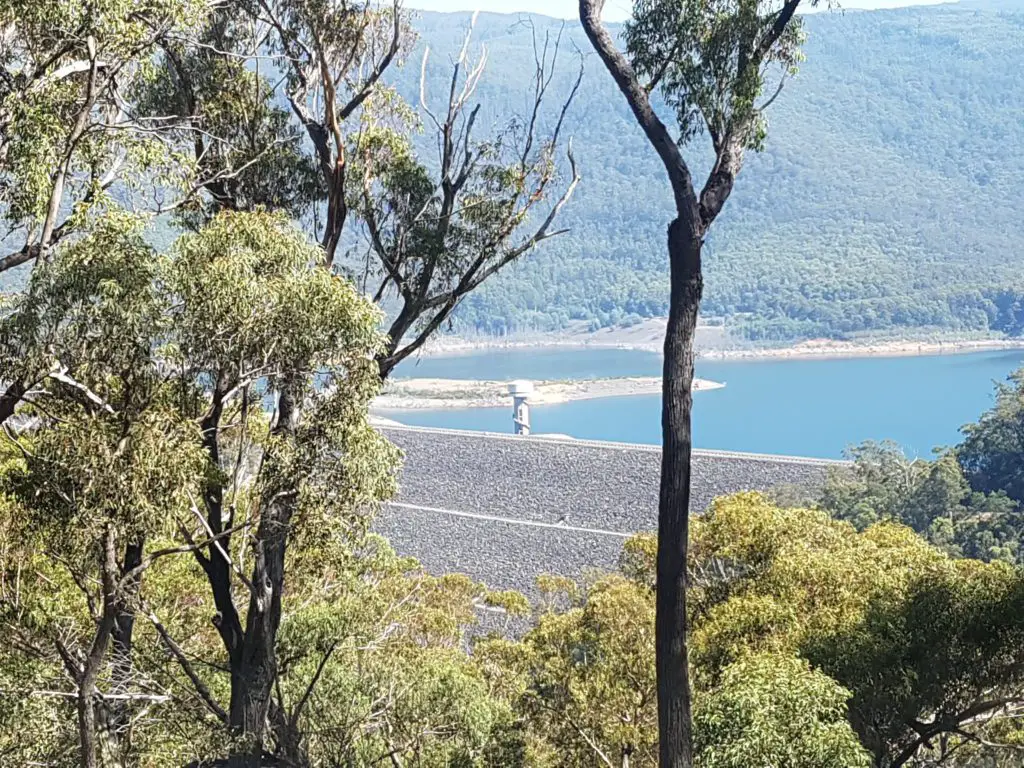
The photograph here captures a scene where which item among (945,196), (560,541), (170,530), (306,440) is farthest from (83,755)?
(945,196)

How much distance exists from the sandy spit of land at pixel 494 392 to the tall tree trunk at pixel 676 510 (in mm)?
32154

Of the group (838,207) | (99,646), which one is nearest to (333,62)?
(99,646)

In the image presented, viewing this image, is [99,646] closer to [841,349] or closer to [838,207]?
[841,349]

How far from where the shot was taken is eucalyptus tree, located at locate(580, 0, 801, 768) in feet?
8.98

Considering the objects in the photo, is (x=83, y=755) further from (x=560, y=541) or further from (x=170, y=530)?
(x=560, y=541)

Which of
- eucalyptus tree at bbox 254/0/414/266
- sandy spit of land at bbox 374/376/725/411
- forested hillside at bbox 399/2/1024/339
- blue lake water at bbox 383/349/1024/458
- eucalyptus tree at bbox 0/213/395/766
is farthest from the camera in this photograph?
forested hillside at bbox 399/2/1024/339

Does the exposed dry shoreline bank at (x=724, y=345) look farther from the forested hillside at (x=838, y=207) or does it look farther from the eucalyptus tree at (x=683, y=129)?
the eucalyptus tree at (x=683, y=129)

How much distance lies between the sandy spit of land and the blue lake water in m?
0.59

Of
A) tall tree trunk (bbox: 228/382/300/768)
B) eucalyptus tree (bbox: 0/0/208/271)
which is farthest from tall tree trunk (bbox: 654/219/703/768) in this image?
eucalyptus tree (bbox: 0/0/208/271)

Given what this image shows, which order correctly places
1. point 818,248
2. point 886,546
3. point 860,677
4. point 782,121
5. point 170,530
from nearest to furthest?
point 170,530
point 860,677
point 886,546
point 818,248
point 782,121

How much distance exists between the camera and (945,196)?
61.5m

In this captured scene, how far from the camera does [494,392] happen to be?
3697 cm

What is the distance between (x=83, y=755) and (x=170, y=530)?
2.08 ft

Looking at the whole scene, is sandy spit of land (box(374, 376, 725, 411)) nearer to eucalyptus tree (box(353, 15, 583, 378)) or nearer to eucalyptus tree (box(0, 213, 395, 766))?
eucalyptus tree (box(353, 15, 583, 378))
